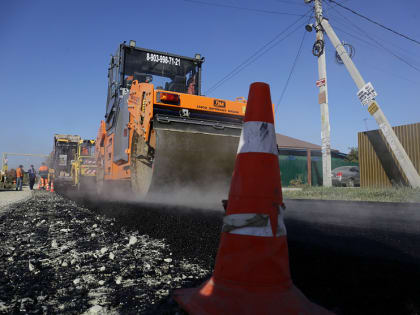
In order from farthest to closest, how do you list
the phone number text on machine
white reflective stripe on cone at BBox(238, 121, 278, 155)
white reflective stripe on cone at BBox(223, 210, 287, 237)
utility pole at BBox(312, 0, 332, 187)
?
utility pole at BBox(312, 0, 332, 187) → the phone number text on machine → white reflective stripe on cone at BBox(238, 121, 278, 155) → white reflective stripe on cone at BBox(223, 210, 287, 237)

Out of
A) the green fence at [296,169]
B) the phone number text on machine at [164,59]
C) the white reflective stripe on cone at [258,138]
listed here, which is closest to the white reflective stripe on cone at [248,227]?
the white reflective stripe on cone at [258,138]

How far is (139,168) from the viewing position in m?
5.78

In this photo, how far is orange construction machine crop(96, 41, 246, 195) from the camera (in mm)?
5223

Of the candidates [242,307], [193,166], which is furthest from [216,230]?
[193,166]

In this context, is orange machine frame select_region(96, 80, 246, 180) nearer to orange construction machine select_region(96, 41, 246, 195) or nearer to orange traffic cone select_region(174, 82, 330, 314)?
orange construction machine select_region(96, 41, 246, 195)

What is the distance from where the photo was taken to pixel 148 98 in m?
5.38

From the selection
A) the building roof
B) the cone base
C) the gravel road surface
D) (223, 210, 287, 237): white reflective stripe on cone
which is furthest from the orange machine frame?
the building roof

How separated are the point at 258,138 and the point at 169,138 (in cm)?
357

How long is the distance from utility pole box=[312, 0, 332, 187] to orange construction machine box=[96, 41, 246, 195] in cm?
737

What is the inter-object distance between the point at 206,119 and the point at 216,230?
2.96 meters

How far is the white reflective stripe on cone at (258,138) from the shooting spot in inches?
65.3

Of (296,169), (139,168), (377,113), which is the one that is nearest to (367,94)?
(377,113)

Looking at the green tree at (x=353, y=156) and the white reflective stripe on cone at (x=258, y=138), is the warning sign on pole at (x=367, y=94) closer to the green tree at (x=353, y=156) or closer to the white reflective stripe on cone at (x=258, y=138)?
the white reflective stripe on cone at (x=258, y=138)

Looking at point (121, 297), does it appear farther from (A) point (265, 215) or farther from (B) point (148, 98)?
(B) point (148, 98)
